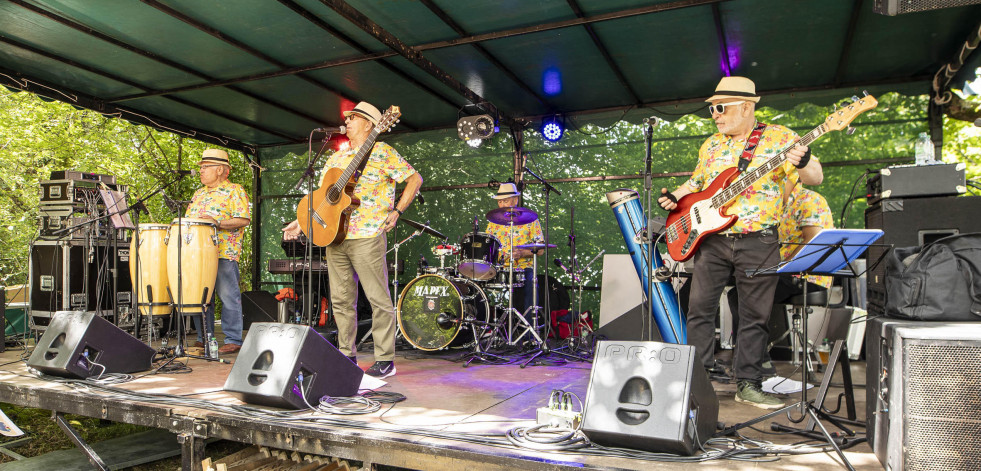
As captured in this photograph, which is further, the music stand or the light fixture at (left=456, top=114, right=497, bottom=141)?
the light fixture at (left=456, top=114, right=497, bottom=141)

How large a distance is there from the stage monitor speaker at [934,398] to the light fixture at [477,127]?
5401 millimetres

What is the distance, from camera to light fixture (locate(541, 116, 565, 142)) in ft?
25.8

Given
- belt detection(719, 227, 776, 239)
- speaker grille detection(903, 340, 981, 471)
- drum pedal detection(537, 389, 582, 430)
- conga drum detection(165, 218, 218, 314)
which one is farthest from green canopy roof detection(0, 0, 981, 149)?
speaker grille detection(903, 340, 981, 471)

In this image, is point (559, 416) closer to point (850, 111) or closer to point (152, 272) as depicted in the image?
point (850, 111)

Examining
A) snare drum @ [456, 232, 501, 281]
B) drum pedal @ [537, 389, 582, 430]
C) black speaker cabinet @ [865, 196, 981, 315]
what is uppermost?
black speaker cabinet @ [865, 196, 981, 315]

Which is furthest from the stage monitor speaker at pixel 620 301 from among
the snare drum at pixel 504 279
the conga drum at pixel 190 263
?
the conga drum at pixel 190 263

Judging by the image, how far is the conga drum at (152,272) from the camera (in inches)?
183

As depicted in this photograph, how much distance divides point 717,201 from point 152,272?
164 inches

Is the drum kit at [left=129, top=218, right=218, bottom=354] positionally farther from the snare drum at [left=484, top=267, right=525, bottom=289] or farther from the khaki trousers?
the snare drum at [left=484, top=267, right=525, bottom=289]

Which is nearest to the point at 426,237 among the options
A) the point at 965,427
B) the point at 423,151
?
the point at 423,151

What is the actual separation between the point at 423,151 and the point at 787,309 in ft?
17.8

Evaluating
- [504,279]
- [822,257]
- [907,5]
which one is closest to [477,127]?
[504,279]

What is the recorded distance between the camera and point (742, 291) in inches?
129

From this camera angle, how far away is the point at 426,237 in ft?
27.9
